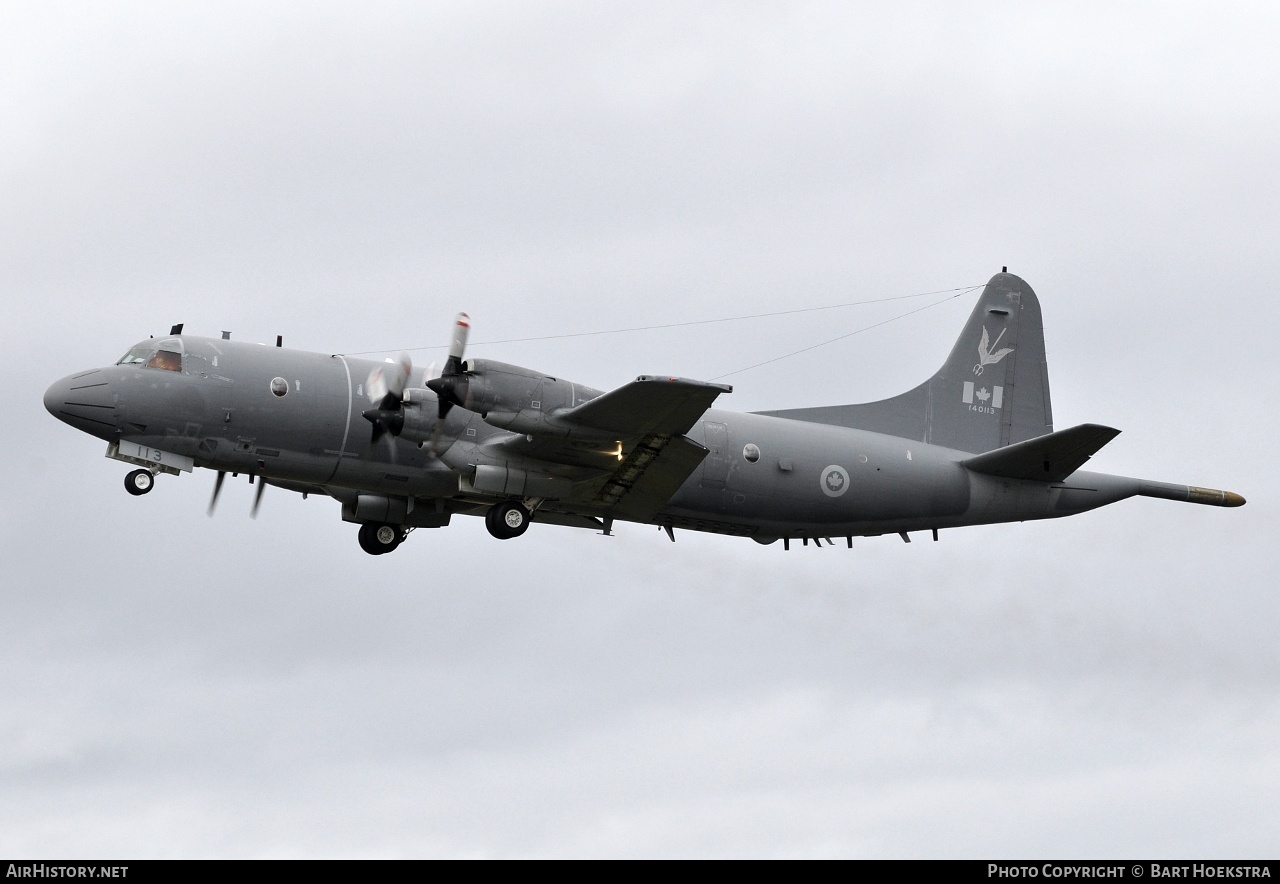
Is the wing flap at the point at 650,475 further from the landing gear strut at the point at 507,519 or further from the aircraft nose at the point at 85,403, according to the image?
the aircraft nose at the point at 85,403

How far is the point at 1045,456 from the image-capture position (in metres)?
30.2

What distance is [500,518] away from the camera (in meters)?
28.4

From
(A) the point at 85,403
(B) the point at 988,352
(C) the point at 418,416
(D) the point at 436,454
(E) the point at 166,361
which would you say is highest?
(B) the point at 988,352

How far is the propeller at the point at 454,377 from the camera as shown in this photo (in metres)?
26.4

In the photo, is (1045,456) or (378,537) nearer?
(1045,456)

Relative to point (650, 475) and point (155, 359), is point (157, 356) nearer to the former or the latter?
point (155, 359)

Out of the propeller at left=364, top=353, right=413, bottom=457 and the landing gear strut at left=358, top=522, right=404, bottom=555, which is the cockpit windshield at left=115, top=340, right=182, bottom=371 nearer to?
the propeller at left=364, top=353, right=413, bottom=457

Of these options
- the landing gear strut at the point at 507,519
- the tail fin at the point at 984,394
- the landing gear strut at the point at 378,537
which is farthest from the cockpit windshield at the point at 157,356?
the tail fin at the point at 984,394

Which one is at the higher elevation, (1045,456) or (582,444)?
(1045,456)

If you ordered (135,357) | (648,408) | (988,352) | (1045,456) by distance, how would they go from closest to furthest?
(648,408)
(135,357)
(1045,456)
(988,352)

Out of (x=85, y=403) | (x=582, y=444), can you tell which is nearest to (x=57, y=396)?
(x=85, y=403)

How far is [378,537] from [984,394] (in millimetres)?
11742
